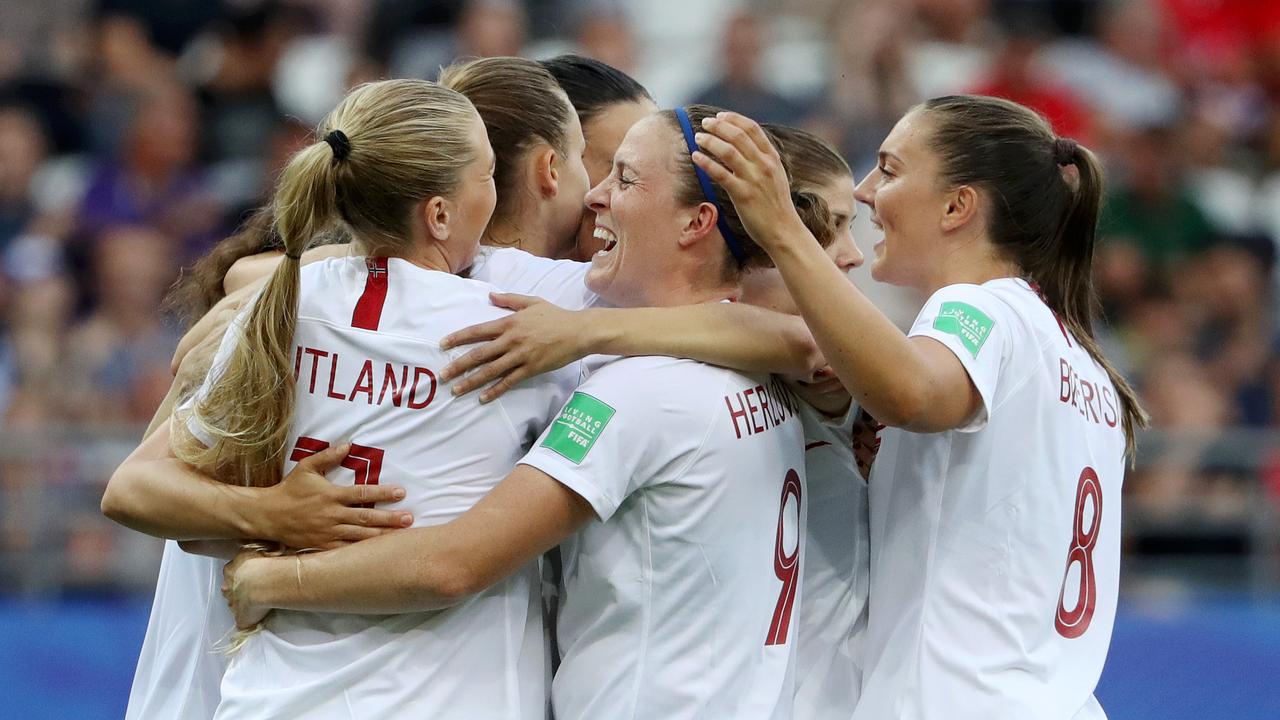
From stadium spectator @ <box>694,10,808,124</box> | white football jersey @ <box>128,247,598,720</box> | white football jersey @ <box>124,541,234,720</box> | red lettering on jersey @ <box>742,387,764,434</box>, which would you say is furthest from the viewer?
stadium spectator @ <box>694,10,808,124</box>

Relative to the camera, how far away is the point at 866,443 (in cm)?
324

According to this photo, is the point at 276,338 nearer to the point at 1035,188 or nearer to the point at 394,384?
the point at 394,384

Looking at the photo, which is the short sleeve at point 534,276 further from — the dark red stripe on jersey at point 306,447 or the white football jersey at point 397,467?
the dark red stripe on jersey at point 306,447

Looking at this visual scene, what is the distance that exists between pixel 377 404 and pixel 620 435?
1.39 ft

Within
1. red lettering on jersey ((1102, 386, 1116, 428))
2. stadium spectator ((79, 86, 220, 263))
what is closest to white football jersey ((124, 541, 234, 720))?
red lettering on jersey ((1102, 386, 1116, 428))

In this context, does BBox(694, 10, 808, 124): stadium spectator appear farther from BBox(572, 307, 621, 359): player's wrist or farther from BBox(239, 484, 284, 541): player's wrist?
BBox(239, 484, 284, 541): player's wrist

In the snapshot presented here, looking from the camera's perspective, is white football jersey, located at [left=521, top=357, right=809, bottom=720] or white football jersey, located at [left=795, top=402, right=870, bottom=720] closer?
white football jersey, located at [left=521, top=357, right=809, bottom=720]

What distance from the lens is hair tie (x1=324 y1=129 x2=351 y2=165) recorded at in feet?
8.99

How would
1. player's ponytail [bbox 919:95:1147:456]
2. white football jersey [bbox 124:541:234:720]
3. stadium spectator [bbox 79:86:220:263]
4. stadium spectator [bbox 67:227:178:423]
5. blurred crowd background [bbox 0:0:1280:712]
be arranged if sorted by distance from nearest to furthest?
player's ponytail [bbox 919:95:1147:456] < white football jersey [bbox 124:541:234:720] < blurred crowd background [bbox 0:0:1280:712] < stadium spectator [bbox 67:227:178:423] < stadium spectator [bbox 79:86:220:263]

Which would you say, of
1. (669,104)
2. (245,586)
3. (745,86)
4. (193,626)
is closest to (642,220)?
(245,586)

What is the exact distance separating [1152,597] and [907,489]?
11.6ft

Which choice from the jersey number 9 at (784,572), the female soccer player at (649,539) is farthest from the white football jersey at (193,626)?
the jersey number 9 at (784,572)

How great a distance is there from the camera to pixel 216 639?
3.19 meters

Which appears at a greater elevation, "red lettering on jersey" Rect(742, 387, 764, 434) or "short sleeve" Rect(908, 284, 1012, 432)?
"short sleeve" Rect(908, 284, 1012, 432)
